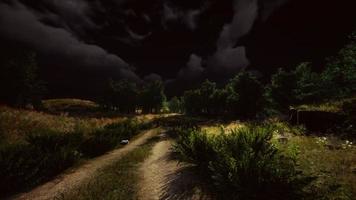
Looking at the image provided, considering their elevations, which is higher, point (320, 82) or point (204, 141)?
point (320, 82)

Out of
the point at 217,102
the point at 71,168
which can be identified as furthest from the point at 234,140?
the point at 217,102

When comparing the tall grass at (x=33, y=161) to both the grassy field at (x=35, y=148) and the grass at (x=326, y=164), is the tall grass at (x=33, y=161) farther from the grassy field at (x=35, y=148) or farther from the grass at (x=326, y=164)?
the grass at (x=326, y=164)

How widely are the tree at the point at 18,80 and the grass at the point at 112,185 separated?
42.8 meters

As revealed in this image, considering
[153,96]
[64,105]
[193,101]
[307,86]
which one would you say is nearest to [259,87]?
[307,86]

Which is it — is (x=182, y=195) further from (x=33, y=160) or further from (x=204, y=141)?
(x=33, y=160)

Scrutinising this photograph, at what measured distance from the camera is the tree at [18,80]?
156 feet

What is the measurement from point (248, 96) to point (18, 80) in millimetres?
47224

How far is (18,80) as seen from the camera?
162 ft

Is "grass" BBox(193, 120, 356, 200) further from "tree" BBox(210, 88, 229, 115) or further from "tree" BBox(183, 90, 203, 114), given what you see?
"tree" BBox(183, 90, 203, 114)

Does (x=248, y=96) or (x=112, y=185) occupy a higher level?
(x=248, y=96)

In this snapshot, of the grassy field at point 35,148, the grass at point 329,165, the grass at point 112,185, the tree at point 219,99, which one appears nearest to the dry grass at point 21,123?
the grassy field at point 35,148

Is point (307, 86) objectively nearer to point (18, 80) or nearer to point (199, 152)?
point (199, 152)

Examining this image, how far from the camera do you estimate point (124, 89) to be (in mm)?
99125

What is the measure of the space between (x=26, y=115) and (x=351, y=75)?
39936 millimetres
